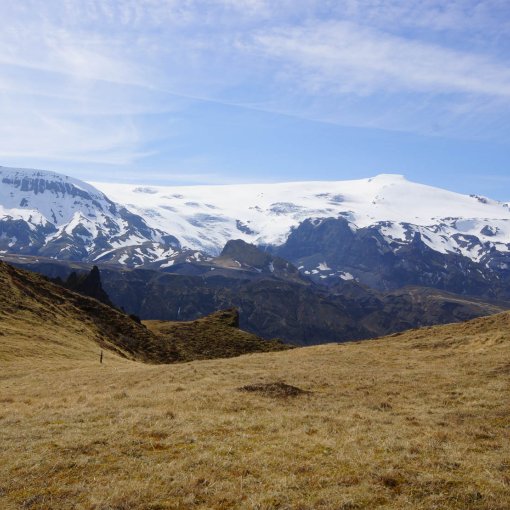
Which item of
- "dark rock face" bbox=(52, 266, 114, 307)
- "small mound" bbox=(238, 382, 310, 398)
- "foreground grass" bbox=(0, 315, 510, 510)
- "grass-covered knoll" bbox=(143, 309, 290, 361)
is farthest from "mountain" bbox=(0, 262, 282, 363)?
"dark rock face" bbox=(52, 266, 114, 307)

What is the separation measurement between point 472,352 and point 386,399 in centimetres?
1751

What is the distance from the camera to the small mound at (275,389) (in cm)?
2806

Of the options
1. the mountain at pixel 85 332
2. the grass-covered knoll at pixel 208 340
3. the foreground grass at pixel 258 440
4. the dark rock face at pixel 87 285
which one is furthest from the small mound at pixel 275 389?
the dark rock face at pixel 87 285

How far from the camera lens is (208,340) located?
93.0 meters

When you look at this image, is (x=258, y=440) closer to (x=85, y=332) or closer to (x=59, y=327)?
(x=59, y=327)

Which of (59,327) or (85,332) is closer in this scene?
(59,327)

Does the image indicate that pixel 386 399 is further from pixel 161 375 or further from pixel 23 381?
pixel 23 381

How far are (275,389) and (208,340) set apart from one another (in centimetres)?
6539

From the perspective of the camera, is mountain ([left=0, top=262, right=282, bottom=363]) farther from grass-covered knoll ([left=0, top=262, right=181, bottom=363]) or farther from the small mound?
the small mound

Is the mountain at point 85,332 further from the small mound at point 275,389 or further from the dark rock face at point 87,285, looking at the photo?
the dark rock face at point 87,285

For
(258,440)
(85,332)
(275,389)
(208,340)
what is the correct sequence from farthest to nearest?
(208,340)
(85,332)
(275,389)
(258,440)

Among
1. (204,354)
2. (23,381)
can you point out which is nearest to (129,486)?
(23,381)

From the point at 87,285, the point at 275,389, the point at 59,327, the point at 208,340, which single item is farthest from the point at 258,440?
the point at 87,285

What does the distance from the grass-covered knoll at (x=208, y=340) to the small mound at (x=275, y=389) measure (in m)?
50.4
